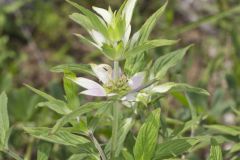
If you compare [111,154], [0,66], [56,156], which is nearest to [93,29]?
[111,154]

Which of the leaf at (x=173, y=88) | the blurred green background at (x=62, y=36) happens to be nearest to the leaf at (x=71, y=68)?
the leaf at (x=173, y=88)

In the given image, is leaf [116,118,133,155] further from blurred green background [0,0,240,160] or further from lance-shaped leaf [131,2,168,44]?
blurred green background [0,0,240,160]

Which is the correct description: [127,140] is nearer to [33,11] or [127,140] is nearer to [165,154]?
[165,154]

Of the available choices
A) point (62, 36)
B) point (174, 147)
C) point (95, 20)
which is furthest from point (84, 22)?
point (62, 36)

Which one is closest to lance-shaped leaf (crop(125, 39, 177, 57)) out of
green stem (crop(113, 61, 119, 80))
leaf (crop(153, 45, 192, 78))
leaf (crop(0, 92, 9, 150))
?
green stem (crop(113, 61, 119, 80))

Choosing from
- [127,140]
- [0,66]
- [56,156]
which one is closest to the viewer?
[127,140]
